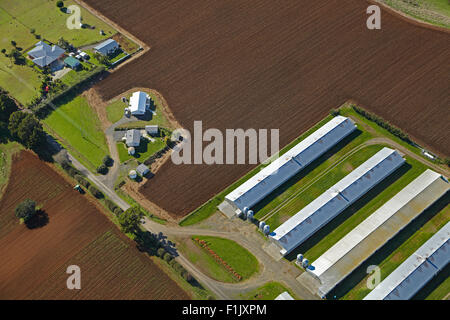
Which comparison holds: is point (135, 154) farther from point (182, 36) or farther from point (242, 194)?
point (182, 36)

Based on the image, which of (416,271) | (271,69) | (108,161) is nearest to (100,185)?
(108,161)

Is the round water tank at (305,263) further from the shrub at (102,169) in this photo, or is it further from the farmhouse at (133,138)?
the shrub at (102,169)

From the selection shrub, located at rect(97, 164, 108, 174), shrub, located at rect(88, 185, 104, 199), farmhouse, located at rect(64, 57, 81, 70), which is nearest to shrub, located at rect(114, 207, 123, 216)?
shrub, located at rect(88, 185, 104, 199)

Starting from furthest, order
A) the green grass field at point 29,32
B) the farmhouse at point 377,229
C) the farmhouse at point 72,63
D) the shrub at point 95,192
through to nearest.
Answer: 1. the farmhouse at point 72,63
2. the green grass field at point 29,32
3. the shrub at point 95,192
4. the farmhouse at point 377,229

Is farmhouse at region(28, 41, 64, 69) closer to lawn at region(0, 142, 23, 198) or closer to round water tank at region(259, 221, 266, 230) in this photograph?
lawn at region(0, 142, 23, 198)

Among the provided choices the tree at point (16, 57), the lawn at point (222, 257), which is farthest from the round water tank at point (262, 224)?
the tree at point (16, 57)

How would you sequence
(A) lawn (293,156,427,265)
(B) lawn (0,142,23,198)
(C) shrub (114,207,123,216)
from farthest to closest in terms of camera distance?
(B) lawn (0,142,23,198)
(C) shrub (114,207,123,216)
(A) lawn (293,156,427,265)

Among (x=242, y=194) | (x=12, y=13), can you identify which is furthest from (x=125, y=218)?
(x=12, y=13)
